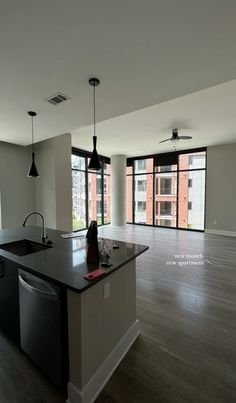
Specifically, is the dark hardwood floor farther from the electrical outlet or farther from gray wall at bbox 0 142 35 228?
gray wall at bbox 0 142 35 228

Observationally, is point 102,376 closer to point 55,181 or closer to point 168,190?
point 55,181

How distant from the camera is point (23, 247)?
2334 mm

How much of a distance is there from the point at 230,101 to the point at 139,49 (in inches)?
87.7

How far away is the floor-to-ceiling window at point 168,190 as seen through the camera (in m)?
6.80

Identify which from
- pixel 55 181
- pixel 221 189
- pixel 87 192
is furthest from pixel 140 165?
pixel 55 181

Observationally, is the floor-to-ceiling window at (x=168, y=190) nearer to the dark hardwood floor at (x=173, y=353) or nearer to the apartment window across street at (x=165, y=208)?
the apartment window across street at (x=165, y=208)

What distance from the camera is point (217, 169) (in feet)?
20.3

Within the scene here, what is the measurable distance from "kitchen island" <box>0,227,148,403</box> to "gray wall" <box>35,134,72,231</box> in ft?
10.1

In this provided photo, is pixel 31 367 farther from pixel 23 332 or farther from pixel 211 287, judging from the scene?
pixel 211 287

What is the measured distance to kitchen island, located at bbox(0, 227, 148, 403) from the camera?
122 centimetres

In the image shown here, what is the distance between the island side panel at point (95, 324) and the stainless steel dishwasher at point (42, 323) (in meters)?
0.09

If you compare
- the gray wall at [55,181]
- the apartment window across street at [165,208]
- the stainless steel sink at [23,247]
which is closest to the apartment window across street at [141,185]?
the apartment window across street at [165,208]

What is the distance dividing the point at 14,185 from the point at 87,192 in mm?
2660

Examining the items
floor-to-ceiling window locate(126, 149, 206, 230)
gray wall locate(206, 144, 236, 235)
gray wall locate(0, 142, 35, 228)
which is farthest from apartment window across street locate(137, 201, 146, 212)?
gray wall locate(0, 142, 35, 228)
